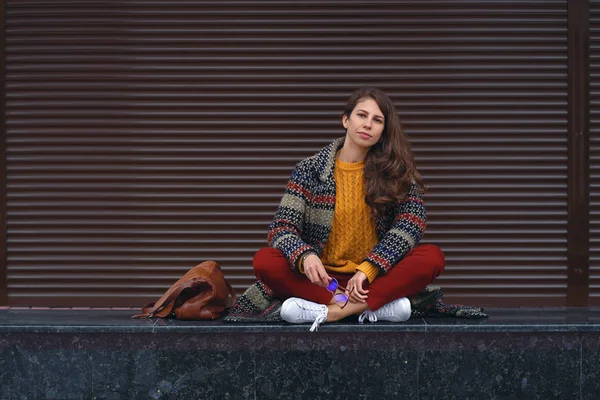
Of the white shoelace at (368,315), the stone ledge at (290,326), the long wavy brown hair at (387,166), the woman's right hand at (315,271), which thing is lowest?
the stone ledge at (290,326)

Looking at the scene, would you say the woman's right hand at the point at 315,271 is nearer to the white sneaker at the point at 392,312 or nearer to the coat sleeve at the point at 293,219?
the coat sleeve at the point at 293,219

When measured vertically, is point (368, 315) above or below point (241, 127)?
below

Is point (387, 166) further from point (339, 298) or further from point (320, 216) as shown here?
point (339, 298)

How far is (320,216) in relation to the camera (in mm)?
4418

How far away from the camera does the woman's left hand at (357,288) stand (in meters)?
4.12

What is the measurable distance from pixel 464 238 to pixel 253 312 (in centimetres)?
203

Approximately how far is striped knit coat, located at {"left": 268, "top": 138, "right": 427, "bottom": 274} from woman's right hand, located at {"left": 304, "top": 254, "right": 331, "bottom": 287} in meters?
0.19

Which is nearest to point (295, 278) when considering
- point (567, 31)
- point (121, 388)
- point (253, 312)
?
point (253, 312)

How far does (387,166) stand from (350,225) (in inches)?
15.4

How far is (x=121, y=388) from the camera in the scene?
13.8 feet

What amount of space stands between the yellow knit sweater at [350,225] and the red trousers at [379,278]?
0.26 m

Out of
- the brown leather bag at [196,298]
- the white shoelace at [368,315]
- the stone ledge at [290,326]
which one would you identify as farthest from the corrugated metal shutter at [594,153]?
the brown leather bag at [196,298]

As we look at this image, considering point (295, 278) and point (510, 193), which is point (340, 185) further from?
point (510, 193)

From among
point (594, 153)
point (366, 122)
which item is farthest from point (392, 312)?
point (594, 153)
